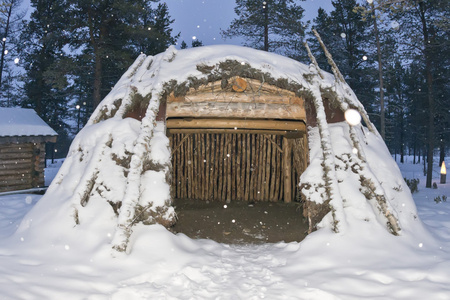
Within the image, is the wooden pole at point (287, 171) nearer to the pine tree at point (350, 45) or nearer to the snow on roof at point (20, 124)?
the snow on roof at point (20, 124)

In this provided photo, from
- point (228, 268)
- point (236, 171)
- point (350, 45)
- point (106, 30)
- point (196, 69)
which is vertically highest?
point (350, 45)

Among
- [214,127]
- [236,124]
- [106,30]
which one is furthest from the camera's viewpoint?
[106,30]

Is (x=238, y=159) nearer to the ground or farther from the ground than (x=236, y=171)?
farther from the ground

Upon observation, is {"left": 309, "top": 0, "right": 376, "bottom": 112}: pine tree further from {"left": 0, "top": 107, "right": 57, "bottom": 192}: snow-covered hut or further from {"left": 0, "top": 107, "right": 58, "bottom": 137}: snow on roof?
{"left": 0, "top": 107, "right": 57, "bottom": 192}: snow-covered hut

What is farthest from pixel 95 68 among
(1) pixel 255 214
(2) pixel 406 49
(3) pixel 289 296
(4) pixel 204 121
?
(2) pixel 406 49

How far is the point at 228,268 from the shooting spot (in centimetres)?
393

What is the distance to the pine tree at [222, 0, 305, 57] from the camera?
15391 millimetres

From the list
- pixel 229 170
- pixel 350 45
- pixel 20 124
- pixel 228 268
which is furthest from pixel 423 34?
pixel 20 124

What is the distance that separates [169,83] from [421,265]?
14.7 ft

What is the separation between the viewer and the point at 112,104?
5781mm

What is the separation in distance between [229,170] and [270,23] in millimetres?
9683

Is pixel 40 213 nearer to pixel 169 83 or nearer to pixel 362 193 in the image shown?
pixel 169 83

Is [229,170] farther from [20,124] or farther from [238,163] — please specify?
[20,124]

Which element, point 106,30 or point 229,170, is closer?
point 229,170
